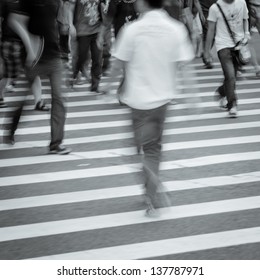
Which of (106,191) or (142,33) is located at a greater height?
(142,33)

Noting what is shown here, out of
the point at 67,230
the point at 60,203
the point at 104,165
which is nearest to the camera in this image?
the point at 67,230

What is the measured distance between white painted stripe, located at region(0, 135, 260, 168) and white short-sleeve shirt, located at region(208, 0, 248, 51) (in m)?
1.71

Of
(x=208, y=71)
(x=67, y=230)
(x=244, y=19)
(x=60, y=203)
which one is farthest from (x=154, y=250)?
(x=208, y=71)

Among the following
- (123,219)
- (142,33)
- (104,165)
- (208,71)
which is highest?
(142,33)

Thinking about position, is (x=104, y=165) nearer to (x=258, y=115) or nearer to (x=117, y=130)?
(x=117, y=130)

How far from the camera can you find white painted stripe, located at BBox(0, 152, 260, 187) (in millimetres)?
8922

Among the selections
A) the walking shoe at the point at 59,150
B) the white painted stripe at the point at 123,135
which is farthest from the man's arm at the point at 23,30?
the white painted stripe at the point at 123,135

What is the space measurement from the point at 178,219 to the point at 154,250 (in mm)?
880

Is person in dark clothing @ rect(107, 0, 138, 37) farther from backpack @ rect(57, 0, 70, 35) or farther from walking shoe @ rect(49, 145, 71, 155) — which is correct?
walking shoe @ rect(49, 145, 71, 155)

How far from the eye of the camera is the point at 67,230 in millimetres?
7094

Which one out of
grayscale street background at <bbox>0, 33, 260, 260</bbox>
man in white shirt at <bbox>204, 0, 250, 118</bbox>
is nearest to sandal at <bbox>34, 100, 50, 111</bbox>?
grayscale street background at <bbox>0, 33, 260, 260</bbox>

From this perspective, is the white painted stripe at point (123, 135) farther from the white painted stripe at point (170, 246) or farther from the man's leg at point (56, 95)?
the white painted stripe at point (170, 246)

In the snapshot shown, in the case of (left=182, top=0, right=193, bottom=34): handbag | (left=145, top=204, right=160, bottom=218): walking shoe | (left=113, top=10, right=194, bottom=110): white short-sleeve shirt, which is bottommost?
(left=182, top=0, right=193, bottom=34): handbag

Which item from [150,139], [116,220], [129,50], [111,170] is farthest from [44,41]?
[116,220]
